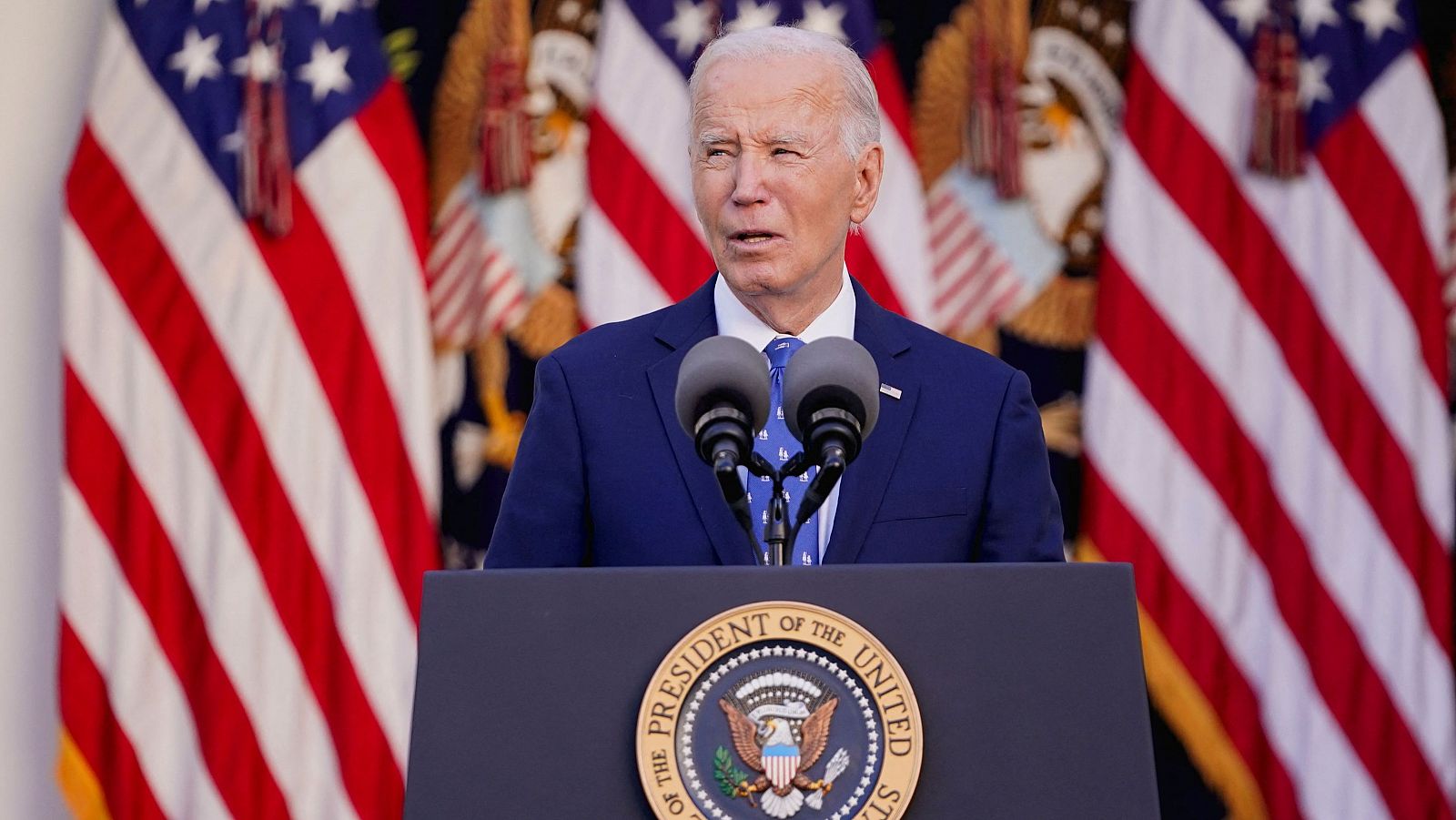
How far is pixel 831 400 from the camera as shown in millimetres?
1381

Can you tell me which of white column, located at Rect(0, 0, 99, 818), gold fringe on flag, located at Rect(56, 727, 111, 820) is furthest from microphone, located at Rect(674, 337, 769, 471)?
white column, located at Rect(0, 0, 99, 818)

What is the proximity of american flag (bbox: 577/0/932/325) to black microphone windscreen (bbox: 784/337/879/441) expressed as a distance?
2.21 meters

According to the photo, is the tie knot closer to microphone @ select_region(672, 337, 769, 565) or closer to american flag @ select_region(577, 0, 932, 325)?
microphone @ select_region(672, 337, 769, 565)

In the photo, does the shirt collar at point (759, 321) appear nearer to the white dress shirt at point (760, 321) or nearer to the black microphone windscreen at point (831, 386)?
the white dress shirt at point (760, 321)

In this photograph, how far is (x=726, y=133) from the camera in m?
1.93

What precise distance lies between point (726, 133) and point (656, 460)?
390 mm

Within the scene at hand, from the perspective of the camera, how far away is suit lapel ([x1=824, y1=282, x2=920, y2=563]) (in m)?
1.80

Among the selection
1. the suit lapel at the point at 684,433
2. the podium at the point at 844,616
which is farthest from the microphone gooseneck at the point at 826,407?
the suit lapel at the point at 684,433

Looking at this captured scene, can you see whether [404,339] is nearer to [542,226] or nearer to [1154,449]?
[542,226]

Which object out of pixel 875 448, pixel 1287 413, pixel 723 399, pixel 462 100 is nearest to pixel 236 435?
pixel 462 100

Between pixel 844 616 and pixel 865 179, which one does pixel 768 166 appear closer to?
pixel 865 179

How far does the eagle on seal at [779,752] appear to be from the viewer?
4.02ft

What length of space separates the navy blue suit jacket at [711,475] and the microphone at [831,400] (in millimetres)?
427

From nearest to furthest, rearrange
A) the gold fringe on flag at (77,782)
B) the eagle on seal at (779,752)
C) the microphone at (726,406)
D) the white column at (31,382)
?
the eagle on seal at (779,752) < the microphone at (726,406) < the gold fringe on flag at (77,782) < the white column at (31,382)
